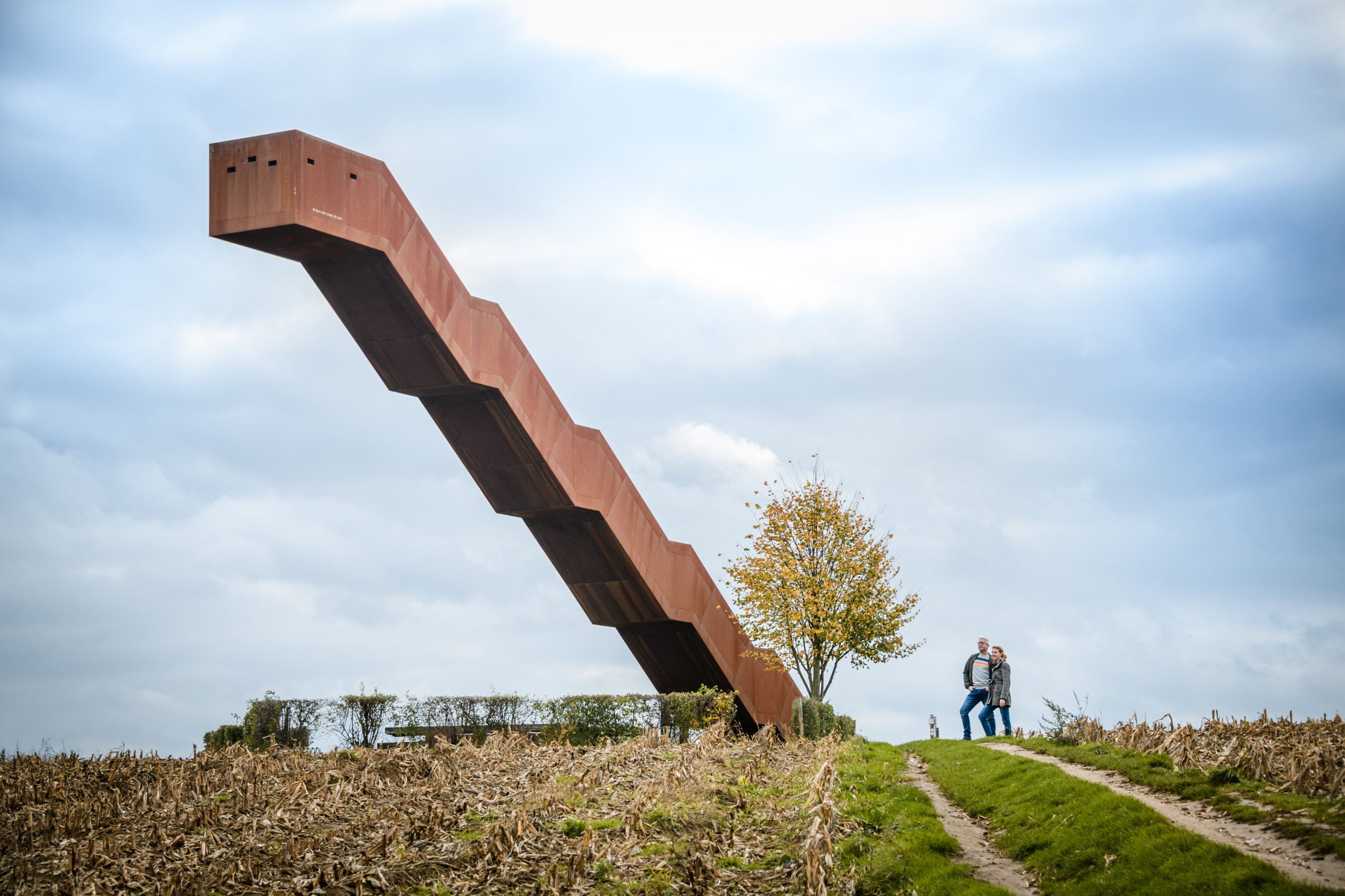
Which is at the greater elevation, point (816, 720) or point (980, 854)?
point (816, 720)

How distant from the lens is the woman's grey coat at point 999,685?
22.5 meters

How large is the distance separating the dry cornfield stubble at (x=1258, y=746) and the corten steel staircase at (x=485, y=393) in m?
9.95

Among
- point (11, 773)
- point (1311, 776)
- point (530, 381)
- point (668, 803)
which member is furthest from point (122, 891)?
point (530, 381)

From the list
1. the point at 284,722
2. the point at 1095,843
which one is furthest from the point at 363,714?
the point at 1095,843

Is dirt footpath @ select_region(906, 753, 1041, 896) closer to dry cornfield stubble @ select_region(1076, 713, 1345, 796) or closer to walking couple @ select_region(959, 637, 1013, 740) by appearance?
dry cornfield stubble @ select_region(1076, 713, 1345, 796)

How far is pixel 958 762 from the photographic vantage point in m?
18.0

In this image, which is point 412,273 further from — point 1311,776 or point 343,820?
point 1311,776

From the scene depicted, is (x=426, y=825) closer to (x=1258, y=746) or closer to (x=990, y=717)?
(x=1258, y=746)

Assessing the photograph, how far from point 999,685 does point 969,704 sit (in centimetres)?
102

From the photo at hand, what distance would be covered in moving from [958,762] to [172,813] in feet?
38.4

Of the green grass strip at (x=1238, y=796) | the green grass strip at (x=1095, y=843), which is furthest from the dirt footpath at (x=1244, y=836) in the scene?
the green grass strip at (x=1095, y=843)

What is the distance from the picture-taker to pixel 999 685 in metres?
22.5

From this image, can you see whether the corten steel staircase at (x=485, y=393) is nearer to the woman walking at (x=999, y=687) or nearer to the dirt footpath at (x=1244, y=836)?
the woman walking at (x=999, y=687)

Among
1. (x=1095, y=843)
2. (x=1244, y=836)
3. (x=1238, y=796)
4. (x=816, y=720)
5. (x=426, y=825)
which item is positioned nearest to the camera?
(x=1244, y=836)
